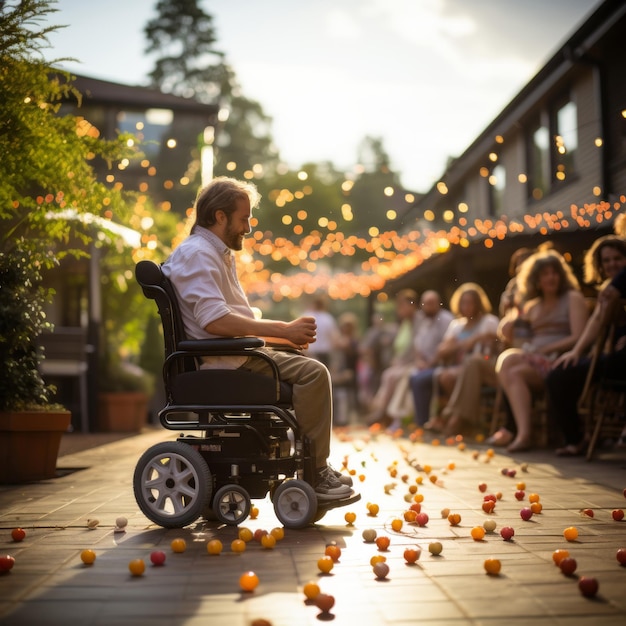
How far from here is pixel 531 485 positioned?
18.7 ft

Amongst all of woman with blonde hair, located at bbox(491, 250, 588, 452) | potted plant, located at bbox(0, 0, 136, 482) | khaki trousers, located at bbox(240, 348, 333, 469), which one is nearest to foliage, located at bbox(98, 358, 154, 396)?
woman with blonde hair, located at bbox(491, 250, 588, 452)

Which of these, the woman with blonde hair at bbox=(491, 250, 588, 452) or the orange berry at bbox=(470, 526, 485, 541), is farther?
the woman with blonde hair at bbox=(491, 250, 588, 452)

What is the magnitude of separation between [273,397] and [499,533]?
1182 millimetres

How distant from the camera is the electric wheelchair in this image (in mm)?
4152

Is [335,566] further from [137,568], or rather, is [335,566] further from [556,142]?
[556,142]

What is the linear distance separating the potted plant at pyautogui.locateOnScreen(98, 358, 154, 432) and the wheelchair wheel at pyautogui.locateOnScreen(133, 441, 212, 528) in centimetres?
826

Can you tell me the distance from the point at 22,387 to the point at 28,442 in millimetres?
370

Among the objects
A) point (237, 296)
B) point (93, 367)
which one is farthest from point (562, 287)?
point (93, 367)

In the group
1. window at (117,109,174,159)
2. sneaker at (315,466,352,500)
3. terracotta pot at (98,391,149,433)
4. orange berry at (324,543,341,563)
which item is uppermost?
window at (117,109,174,159)

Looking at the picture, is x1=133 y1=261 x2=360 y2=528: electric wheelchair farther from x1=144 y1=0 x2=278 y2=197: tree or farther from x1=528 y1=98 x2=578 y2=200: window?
x1=144 y1=0 x2=278 y2=197: tree

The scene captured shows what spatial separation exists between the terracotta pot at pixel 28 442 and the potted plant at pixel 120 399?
20.2ft

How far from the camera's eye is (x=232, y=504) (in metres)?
4.30

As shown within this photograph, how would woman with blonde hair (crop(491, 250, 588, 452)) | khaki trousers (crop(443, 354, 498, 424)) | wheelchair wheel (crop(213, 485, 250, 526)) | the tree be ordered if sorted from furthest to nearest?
the tree → khaki trousers (crop(443, 354, 498, 424)) → woman with blonde hair (crop(491, 250, 588, 452)) → wheelchair wheel (crop(213, 485, 250, 526))

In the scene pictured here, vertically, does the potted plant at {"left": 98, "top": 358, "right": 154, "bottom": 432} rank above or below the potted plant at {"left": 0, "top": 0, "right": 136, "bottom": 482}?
below
